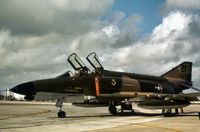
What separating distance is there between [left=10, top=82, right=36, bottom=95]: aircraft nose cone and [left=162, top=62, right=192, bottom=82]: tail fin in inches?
499

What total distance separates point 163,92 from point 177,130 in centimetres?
1363

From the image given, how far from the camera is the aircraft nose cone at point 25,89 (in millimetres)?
18188

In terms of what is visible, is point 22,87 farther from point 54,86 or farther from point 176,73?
point 176,73

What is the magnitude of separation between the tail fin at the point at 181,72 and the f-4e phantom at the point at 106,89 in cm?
163

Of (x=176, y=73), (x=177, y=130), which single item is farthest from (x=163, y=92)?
(x=177, y=130)

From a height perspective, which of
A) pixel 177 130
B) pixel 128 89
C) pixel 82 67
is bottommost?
pixel 177 130

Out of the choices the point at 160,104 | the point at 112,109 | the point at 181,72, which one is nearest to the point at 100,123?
the point at 160,104

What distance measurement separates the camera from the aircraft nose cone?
59.7ft

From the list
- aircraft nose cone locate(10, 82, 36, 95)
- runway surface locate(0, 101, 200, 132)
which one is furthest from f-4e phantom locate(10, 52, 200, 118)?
→ runway surface locate(0, 101, 200, 132)

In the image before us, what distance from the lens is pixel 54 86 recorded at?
19.2m

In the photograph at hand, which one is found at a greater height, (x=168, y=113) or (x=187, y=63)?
(x=187, y=63)

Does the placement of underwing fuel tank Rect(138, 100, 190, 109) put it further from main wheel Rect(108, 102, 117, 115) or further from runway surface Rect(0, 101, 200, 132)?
main wheel Rect(108, 102, 117, 115)

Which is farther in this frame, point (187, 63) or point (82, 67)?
Answer: point (187, 63)

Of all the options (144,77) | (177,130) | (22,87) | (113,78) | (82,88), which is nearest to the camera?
(177,130)
